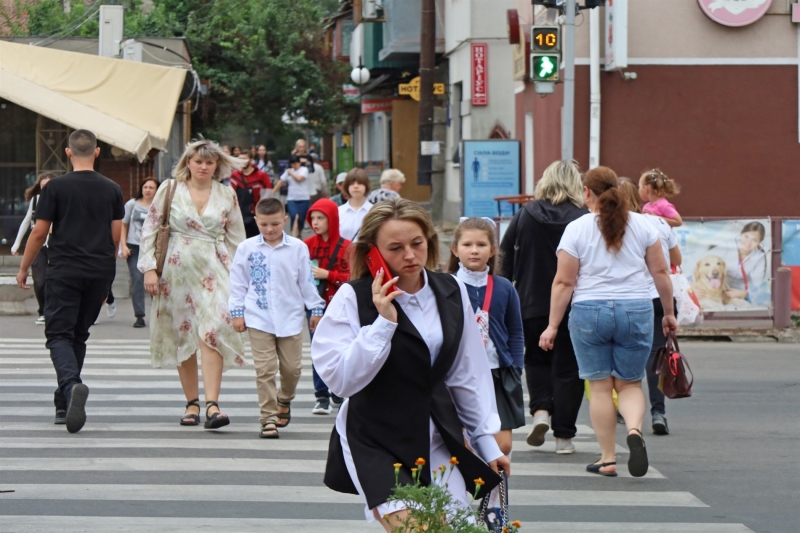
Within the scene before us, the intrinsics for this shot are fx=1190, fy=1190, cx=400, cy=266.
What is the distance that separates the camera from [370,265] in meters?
3.93

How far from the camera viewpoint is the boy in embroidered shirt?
8.10 metres

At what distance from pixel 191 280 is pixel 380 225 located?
15.2 feet

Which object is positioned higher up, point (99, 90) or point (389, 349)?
point (99, 90)

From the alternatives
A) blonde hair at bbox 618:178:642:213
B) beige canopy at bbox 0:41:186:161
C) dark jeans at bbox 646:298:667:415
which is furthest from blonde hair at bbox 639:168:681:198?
beige canopy at bbox 0:41:186:161

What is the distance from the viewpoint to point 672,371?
7566 millimetres

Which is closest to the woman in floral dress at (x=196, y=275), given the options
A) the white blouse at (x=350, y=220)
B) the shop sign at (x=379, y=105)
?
the white blouse at (x=350, y=220)

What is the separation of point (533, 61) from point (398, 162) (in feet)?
73.4

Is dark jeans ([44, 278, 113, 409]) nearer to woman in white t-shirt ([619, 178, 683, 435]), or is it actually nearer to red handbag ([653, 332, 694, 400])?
woman in white t-shirt ([619, 178, 683, 435])

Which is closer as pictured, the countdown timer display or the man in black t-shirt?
the man in black t-shirt

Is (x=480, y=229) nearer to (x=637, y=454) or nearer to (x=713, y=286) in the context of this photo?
(x=637, y=454)

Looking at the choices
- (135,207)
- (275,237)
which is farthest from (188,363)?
(135,207)

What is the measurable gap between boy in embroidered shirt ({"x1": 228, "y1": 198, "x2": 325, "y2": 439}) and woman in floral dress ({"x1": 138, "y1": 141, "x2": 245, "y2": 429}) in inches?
9.2

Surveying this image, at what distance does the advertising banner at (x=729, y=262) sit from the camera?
46.5 ft

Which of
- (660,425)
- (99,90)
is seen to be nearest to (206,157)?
(660,425)
